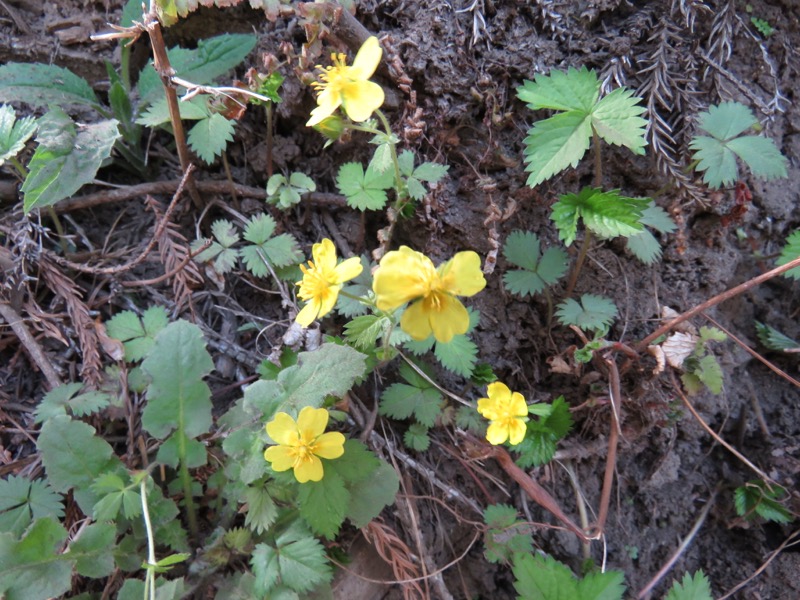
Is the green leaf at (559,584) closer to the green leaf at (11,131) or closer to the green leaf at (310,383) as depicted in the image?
the green leaf at (310,383)

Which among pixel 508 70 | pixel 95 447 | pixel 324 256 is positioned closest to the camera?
pixel 324 256

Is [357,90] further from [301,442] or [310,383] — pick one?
[301,442]

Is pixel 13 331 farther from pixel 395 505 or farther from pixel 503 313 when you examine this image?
pixel 503 313

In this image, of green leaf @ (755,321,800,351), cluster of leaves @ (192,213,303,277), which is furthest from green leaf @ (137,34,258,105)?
green leaf @ (755,321,800,351)

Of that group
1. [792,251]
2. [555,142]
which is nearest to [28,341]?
[555,142]

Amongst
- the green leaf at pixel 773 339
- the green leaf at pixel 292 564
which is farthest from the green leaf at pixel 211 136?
the green leaf at pixel 773 339

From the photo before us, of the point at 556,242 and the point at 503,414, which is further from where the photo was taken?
the point at 556,242

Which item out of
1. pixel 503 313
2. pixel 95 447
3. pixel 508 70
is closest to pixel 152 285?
pixel 95 447
